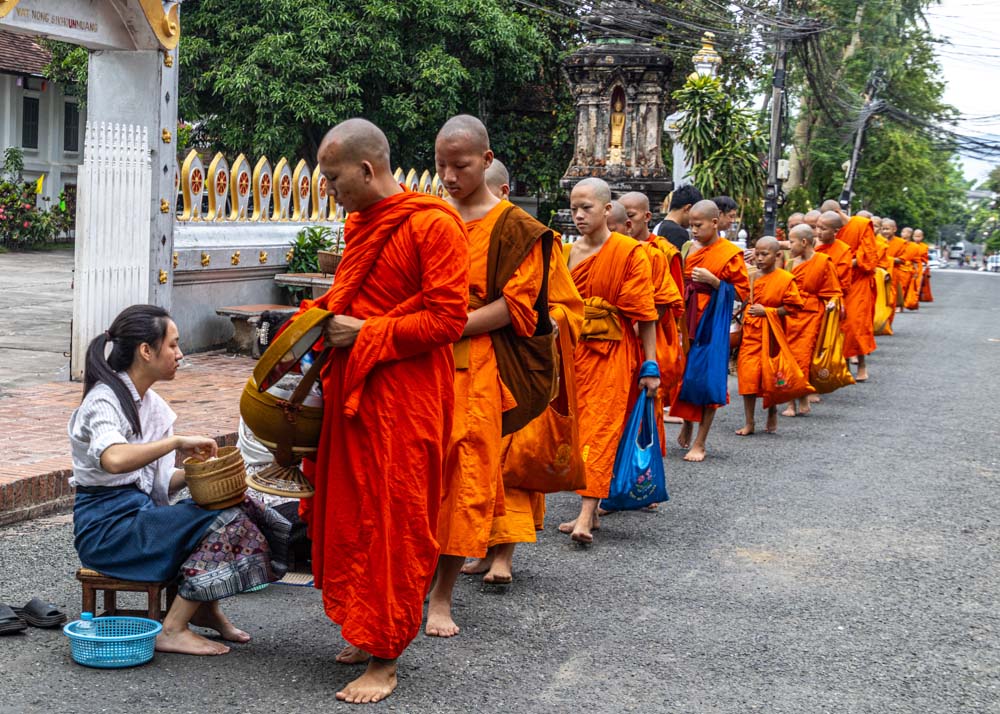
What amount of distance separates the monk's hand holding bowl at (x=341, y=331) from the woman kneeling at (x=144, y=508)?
0.58 m

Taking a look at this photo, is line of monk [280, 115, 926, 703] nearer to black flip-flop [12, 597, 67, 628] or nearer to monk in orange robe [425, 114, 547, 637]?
monk in orange robe [425, 114, 547, 637]

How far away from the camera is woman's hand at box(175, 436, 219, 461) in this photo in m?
3.88

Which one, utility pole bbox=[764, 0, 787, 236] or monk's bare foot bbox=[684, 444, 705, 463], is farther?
utility pole bbox=[764, 0, 787, 236]

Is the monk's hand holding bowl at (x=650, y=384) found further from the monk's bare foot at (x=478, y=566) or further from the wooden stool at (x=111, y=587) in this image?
the wooden stool at (x=111, y=587)

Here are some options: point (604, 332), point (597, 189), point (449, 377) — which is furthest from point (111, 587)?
point (597, 189)

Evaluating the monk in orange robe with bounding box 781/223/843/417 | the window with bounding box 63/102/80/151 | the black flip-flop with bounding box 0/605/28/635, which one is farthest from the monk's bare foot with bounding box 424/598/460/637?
the window with bounding box 63/102/80/151

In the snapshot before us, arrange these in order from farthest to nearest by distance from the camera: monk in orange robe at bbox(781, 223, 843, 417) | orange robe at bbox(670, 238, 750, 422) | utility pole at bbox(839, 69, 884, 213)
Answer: utility pole at bbox(839, 69, 884, 213) → monk in orange robe at bbox(781, 223, 843, 417) → orange robe at bbox(670, 238, 750, 422)

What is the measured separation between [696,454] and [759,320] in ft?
5.59

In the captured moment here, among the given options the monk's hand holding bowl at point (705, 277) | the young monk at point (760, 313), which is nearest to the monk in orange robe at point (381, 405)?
the monk's hand holding bowl at point (705, 277)

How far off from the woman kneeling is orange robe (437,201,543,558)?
690mm

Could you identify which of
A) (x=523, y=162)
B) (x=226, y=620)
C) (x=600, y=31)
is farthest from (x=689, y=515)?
(x=523, y=162)

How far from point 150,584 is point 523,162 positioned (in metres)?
23.0

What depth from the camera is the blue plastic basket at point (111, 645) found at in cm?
386

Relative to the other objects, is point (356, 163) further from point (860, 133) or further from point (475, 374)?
point (860, 133)
